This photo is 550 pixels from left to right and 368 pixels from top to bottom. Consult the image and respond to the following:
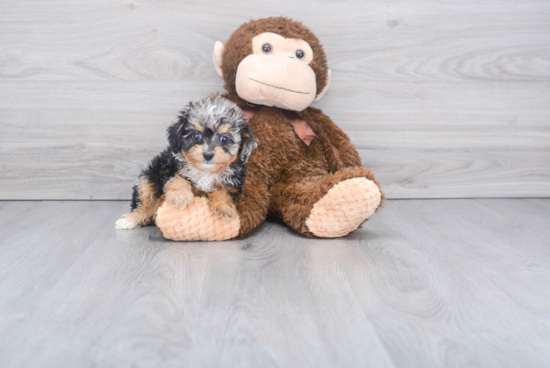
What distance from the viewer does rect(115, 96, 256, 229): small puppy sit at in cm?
113

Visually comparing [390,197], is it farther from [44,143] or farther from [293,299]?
[44,143]

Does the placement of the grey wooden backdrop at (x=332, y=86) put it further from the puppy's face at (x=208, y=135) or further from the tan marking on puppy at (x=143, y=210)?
the puppy's face at (x=208, y=135)

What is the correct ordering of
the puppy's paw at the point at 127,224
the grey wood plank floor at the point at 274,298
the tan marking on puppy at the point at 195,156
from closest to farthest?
the grey wood plank floor at the point at 274,298, the tan marking on puppy at the point at 195,156, the puppy's paw at the point at 127,224

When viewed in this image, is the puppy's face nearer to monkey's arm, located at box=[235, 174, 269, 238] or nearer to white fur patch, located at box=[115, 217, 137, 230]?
monkey's arm, located at box=[235, 174, 269, 238]

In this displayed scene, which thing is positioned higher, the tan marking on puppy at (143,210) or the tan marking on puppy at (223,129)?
the tan marking on puppy at (223,129)

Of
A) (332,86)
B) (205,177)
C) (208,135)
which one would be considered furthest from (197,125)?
(332,86)

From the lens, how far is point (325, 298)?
0.89m

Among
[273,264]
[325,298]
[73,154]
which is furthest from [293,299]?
[73,154]

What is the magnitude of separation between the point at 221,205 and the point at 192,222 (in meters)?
0.09

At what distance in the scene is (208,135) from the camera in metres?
1.14

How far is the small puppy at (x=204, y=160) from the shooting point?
1132 mm

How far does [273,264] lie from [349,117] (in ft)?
2.69

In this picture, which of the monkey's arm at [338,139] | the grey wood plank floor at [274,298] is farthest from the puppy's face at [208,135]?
the monkey's arm at [338,139]

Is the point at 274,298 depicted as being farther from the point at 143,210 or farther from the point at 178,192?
the point at 143,210
